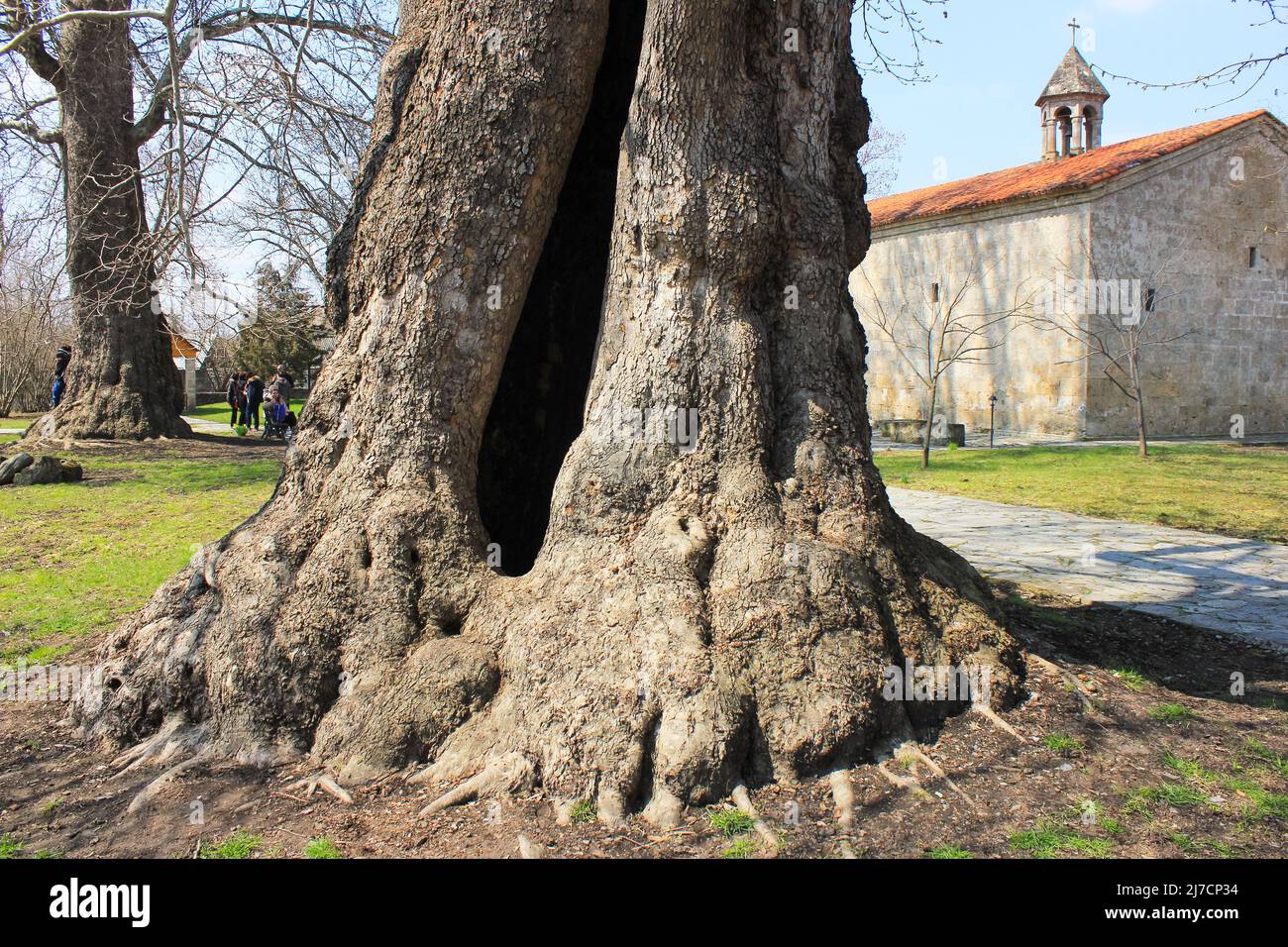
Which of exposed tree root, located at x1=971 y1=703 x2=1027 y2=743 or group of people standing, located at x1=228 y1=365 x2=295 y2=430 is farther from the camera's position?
group of people standing, located at x1=228 y1=365 x2=295 y2=430

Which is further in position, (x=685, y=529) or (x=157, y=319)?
(x=157, y=319)

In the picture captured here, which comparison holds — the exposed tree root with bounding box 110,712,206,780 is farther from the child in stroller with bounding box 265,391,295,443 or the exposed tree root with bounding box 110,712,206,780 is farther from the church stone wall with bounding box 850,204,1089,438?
the church stone wall with bounding box 850,204,1089,438

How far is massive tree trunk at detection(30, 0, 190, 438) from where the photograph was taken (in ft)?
43.4

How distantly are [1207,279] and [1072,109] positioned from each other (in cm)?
692

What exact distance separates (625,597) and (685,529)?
0.41m

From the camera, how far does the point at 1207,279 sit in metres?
21.8

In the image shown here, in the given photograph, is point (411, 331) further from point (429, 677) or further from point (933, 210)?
point (933, 210)

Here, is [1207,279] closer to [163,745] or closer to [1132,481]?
[1132,481]

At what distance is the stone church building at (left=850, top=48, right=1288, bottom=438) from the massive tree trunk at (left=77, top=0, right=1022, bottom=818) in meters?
16.3

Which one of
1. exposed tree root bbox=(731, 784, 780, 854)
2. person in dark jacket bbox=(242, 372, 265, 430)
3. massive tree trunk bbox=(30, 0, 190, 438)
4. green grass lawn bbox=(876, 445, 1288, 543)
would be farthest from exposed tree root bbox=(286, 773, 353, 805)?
person in dark jacket bbox=(242, 372, 265, 430)

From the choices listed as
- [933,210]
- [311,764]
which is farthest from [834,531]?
[933,210]

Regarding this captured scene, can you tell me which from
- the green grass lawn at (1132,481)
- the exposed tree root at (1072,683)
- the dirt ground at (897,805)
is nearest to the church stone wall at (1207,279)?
the green grass lawn at (1132,481)

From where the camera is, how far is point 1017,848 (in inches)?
124

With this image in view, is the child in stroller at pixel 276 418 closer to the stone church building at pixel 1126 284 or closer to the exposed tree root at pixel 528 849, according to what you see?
the stone church building at pixel 1126 284
